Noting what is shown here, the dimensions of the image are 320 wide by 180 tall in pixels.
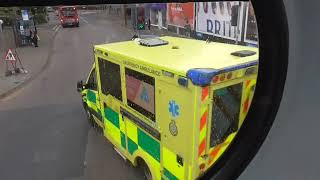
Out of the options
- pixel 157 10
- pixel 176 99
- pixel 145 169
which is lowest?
pixel 145 169

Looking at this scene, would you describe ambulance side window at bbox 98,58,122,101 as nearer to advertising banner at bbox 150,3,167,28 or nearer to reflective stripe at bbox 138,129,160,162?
reflective stripe at bbox 138,129,160,162

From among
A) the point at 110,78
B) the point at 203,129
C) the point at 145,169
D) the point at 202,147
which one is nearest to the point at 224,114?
the point at 203,129

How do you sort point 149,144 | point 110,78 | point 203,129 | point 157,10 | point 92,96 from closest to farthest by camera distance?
point 157,10 → point 203,129 → point 149,144 → point 110,78 → point 92,96

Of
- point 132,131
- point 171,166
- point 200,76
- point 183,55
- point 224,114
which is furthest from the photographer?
point 132,131

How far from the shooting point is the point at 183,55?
14.0 feet

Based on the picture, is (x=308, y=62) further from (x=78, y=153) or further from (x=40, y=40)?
(x=40, y=40)

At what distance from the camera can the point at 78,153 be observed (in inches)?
231

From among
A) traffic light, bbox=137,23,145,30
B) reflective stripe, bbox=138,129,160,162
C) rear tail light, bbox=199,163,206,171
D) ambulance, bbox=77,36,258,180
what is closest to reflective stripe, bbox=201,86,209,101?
ambulance, bbox=77,36,258,180

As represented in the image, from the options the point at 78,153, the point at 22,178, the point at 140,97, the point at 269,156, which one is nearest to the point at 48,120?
the point at 78,153

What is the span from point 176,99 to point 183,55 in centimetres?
82

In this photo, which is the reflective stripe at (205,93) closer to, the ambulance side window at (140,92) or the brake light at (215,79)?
the brake light at (215,79)

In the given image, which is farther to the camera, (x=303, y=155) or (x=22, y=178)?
(x=22, y=178)

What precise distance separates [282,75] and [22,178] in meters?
4.89

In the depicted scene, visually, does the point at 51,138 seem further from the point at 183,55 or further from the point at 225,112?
the point at 225,112
